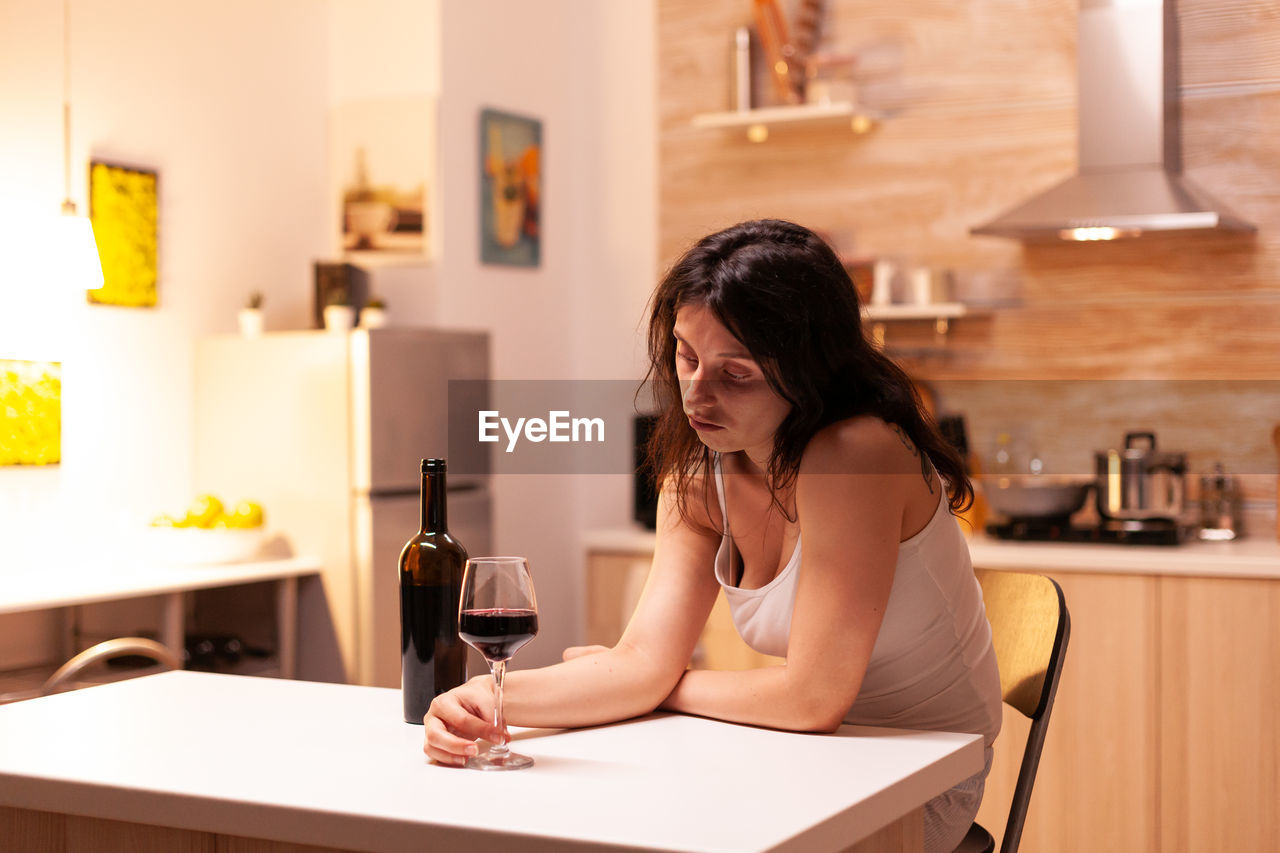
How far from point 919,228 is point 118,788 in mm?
3488

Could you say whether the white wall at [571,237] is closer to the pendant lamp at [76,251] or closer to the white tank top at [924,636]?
the pendant lamp at [76,251]

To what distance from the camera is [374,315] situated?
3975 millimetres

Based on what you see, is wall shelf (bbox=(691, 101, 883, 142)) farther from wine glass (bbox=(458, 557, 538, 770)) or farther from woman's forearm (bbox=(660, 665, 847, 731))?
wine glass (bbox=(458, 557, 538, 770))

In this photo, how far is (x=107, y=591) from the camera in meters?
3.11

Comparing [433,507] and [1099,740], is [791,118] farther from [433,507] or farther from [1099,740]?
[433,507]

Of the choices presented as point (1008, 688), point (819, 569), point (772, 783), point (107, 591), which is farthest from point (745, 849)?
point (107, 591)

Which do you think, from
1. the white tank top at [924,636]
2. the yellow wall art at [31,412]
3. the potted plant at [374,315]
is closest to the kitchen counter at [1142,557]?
the white tank top at [924,636]

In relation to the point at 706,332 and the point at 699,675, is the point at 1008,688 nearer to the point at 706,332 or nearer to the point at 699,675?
the point at 699,675

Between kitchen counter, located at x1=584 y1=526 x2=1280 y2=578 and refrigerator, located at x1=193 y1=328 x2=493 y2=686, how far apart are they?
1485mm

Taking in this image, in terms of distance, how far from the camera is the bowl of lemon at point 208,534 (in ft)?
11.5

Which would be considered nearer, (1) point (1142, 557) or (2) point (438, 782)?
(2) point (438, 782)

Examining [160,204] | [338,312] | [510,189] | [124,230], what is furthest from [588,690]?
[510,189]

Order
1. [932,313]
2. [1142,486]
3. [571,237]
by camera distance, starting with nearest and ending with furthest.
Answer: [1142,486], [932,313], [571,237]

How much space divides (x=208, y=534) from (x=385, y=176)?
4.56 ft
